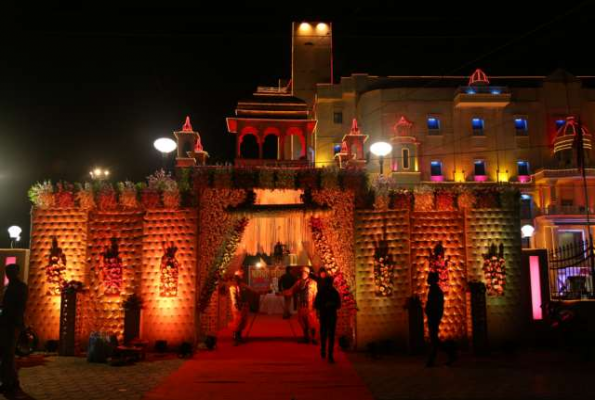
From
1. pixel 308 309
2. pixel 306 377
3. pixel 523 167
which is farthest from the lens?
pixel 523 167

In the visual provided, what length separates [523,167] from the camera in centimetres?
3114

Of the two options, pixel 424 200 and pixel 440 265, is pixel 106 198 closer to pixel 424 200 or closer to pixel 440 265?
pixel 424 200

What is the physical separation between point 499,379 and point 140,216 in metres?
7.48

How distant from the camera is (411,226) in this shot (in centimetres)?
1073

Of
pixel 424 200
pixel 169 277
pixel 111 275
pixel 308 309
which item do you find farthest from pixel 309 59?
pixel 111 275

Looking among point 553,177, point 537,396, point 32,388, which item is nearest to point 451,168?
point 553,177

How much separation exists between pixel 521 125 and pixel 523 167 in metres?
2.73

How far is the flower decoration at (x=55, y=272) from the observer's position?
1047 centimetres

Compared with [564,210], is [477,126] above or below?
above

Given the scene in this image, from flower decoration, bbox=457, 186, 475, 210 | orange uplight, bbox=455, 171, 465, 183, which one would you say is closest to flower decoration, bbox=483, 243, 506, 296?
flower decoration, bbox=457, 186, 475, 210

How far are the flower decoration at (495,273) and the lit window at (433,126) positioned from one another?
70.5ft

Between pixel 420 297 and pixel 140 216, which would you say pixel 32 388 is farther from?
pixel 420 297

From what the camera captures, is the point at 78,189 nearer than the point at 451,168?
Yes

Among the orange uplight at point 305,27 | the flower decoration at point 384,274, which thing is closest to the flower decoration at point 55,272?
the flower decoration at point 384,274
